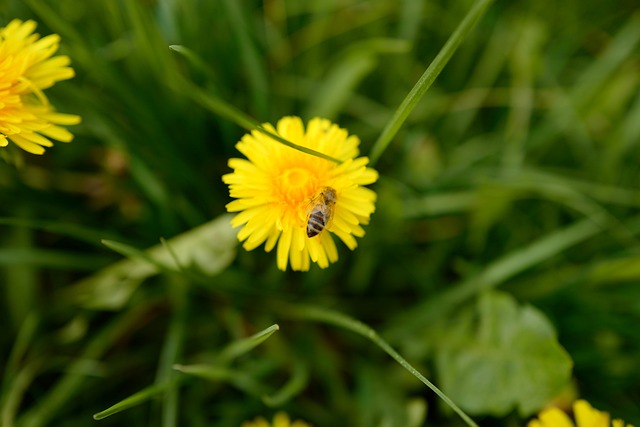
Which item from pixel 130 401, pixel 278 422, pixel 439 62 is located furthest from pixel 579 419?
pixel 130 401

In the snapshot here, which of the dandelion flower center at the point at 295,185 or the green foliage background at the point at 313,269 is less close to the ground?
the dandelion flower center at the point at 295,185

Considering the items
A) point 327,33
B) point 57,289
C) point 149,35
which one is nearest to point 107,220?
point 57,289

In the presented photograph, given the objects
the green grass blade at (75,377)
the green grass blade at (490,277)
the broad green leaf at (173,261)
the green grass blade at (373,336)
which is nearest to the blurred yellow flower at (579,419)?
the green grass blade at (373,336)

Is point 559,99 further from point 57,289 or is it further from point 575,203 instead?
point 57,289

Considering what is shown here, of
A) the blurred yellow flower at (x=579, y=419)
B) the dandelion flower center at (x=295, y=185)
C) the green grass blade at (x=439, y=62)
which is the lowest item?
the blurred yellow flower at (x=579, y=419)

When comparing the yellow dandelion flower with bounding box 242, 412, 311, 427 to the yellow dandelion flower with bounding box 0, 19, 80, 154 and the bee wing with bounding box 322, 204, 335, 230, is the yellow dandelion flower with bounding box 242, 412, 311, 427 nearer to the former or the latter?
the bee wing with bounding box 322, 204, 335, 230

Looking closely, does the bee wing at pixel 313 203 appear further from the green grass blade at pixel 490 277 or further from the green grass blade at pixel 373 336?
the green grass blade at pixel 490 277

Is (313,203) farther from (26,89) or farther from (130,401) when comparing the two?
(26,89)

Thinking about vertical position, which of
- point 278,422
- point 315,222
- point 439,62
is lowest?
point 278,422
